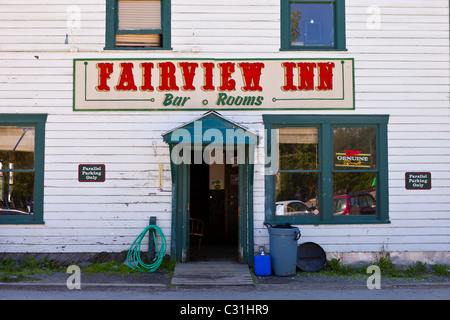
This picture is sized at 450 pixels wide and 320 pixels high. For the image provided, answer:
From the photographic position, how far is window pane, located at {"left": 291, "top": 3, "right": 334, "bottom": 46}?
9625 mm

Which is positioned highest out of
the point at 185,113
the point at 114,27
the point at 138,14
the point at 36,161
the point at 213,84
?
the point at 138,14

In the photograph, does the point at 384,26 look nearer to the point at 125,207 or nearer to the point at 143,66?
the point at 143,66

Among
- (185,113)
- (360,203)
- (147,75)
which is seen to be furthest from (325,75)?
(147,75)

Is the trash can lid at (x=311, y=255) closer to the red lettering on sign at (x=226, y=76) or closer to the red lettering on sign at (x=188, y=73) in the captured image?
the red lettering on sign at (x=226, y=76)

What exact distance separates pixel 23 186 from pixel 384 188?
7.47 metres

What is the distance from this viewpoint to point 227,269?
8.70 m

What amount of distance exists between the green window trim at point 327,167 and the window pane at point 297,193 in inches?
4.2

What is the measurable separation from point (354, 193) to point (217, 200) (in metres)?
4.42

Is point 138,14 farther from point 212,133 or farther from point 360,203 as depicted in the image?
point 360,203

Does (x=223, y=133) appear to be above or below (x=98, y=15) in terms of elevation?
below

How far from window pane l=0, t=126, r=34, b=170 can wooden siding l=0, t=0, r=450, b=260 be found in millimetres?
415

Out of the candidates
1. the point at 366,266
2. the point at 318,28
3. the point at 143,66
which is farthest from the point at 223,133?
the point at 366,266

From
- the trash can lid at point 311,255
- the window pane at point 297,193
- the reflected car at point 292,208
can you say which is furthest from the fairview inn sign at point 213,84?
the trash can lid at point 311,255

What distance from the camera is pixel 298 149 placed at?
9391 mm
